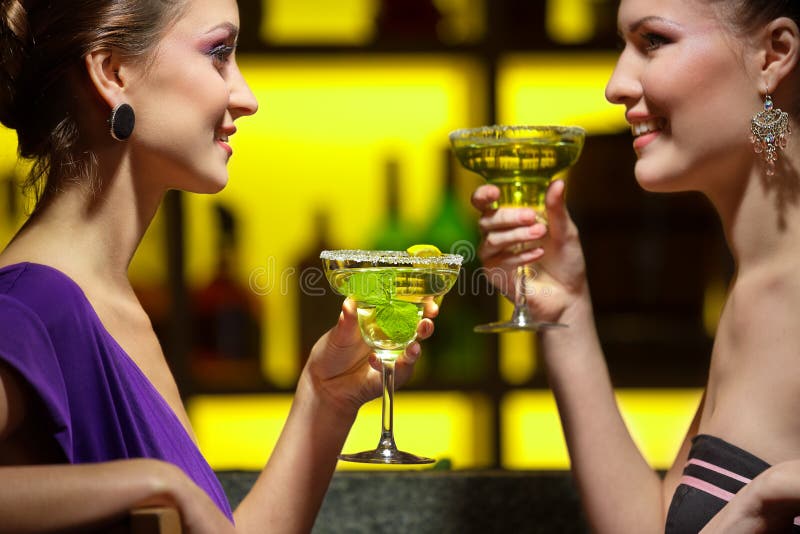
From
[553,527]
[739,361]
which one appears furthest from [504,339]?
[739,361]

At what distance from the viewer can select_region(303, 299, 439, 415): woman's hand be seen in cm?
179

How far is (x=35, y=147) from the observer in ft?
4.91

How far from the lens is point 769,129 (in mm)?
1630

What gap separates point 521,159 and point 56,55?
84 cm

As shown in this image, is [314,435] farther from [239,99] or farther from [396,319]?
[239,99]

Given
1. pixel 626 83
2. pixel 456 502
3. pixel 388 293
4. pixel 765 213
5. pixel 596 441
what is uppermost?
Result: pixel 626 83

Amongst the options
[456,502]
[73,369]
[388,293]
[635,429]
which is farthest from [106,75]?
[635,429]

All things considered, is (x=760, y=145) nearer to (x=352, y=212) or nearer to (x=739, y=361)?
(x=739, y=361)

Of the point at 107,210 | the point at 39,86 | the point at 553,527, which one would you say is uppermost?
the point at 39,86

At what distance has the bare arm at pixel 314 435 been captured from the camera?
1773 millimetres

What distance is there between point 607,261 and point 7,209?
1658 mm

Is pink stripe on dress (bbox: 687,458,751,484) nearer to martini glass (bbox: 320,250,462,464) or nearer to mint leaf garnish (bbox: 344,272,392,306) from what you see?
martini glass (bbox: 320,250,462,464)

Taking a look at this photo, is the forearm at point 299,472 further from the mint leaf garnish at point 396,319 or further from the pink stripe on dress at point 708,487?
the pink stripe on dress at point 708,487

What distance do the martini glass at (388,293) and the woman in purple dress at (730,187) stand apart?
1.23 ft
